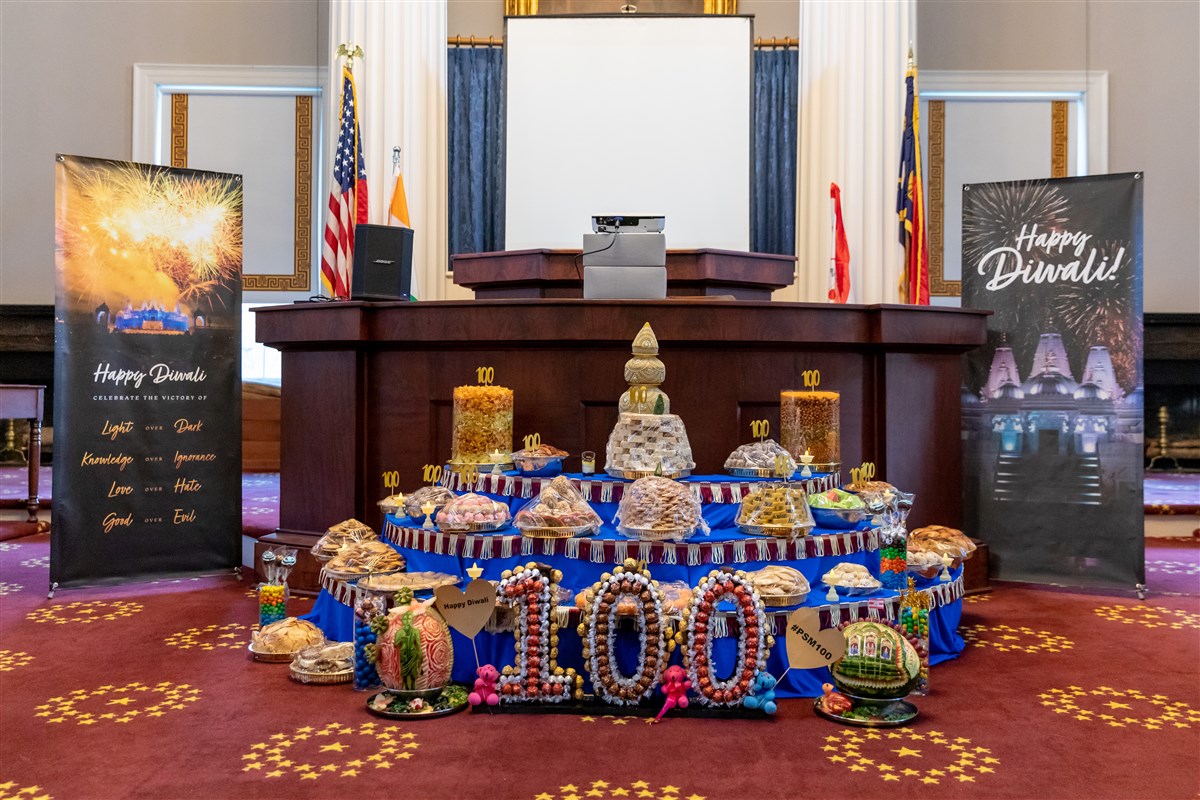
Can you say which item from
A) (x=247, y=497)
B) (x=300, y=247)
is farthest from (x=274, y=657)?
(x=300, y=247)

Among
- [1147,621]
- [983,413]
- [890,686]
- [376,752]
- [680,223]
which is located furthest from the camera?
[680,223]

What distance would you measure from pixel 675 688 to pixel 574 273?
9.90 feet

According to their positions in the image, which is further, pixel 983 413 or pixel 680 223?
pixel 680 223

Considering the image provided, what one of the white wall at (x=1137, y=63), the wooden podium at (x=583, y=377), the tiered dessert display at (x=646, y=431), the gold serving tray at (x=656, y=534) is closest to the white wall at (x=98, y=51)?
the wooden podium at (x=583, y=377)

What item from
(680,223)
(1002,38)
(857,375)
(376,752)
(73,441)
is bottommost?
(376,752)

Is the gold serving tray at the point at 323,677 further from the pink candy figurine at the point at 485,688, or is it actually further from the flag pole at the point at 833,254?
the flag pole at the point at 833,254

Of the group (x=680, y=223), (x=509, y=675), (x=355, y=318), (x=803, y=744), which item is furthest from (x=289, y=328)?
(x=680, y=223)

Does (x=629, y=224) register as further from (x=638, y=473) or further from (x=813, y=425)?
(x=638, y=473)

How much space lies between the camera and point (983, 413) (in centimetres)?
511

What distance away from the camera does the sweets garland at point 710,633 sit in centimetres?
309

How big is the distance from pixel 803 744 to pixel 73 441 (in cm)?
337

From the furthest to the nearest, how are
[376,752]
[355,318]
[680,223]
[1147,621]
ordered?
[680,223] → [355,318] → [1147,621] → [376,752]

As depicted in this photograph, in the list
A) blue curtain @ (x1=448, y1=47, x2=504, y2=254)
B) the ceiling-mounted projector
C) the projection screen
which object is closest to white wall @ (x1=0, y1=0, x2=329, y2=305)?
blue curtain @ (x1=448, y1=47, x2=504, y2=254)

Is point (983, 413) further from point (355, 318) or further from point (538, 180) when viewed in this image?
point (538, 180)
